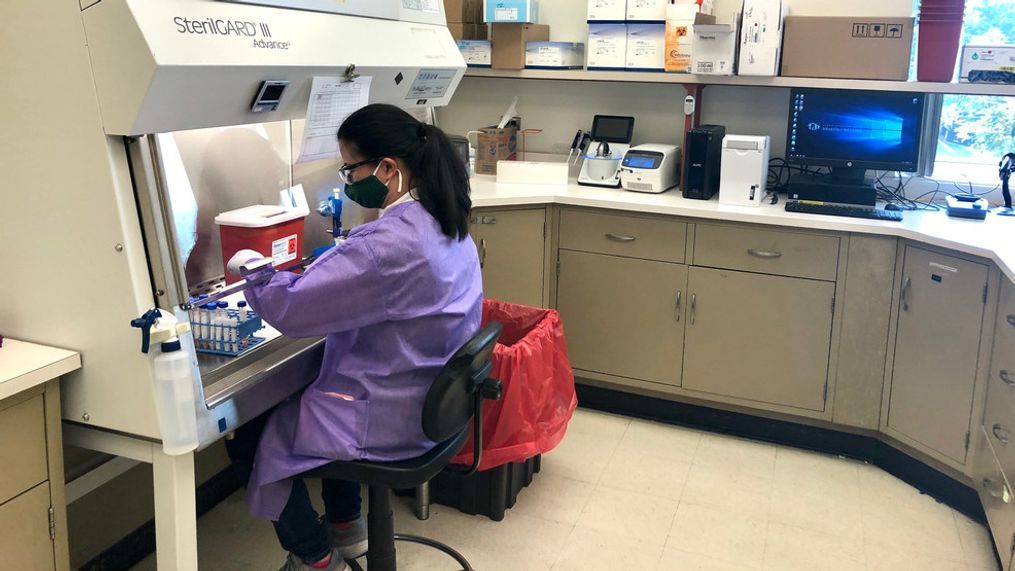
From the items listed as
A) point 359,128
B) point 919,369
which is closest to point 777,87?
point 919,369

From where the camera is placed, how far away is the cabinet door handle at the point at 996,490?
221cm

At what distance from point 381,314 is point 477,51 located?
229cm

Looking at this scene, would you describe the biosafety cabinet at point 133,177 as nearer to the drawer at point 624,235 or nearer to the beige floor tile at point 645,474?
the beige floor tile at point 645,474

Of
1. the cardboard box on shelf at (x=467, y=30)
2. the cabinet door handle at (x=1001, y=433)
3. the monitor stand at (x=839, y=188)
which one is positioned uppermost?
the cardboard box on shelf at (x=467, y=30)

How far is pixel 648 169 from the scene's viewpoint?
3.37 m

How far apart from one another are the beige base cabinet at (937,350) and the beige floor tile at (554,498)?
3.73 feet

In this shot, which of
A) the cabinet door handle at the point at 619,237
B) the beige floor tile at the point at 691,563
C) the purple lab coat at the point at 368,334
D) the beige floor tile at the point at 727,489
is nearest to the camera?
the purple lab coat at the point at 368,334

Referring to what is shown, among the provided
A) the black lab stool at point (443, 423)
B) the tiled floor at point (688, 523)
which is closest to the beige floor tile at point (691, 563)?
the tiled floor at point (688, 523)

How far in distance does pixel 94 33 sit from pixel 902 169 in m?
2.75

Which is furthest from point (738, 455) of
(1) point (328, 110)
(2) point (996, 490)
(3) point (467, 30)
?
(3) point (467, 30)

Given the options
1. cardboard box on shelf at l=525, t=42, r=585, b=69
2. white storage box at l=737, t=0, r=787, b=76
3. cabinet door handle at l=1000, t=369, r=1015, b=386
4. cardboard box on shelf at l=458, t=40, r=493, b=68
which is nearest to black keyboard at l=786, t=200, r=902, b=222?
white storage box at l=737, t=0, r=787, b=76

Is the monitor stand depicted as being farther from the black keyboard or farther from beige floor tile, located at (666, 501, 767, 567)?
beige floor tile, located at (666, 501, 767, 567)

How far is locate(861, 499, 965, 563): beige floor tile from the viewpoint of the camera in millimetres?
2508

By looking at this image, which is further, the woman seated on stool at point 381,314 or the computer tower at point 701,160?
the computer tower at point 701,160
